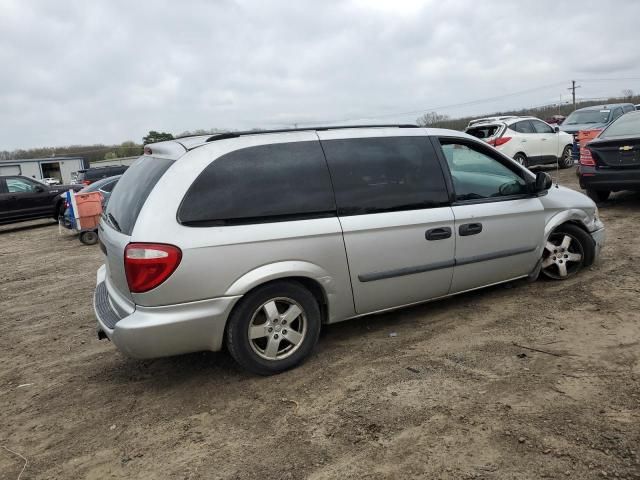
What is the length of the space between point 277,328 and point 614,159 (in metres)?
7.06

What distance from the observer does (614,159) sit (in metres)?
8.13

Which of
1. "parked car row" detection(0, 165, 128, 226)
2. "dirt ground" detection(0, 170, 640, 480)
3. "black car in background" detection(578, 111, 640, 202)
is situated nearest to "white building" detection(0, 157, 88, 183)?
"parked car row" detection(0, 165, 128, 226)

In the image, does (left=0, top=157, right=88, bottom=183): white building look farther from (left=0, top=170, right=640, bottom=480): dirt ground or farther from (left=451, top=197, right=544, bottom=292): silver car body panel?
(left=451, top=197, right=544, bottom=292): silver car body panel

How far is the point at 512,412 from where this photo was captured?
2.94 meters

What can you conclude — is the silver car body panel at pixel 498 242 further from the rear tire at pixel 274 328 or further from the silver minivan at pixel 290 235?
the rear tire at pixel 274 328

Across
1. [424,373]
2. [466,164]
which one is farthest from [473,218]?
[424,373]

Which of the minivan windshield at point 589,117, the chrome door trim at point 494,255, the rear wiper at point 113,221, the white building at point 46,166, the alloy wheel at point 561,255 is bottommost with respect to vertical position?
the alloy wheel at point 561,255

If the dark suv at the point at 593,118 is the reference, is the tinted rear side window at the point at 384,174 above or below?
below

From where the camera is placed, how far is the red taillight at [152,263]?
3.17 metres

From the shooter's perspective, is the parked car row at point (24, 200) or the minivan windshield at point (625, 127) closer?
the minivan windshield at point (625, 127)

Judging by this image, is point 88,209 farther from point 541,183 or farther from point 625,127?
point 625,127

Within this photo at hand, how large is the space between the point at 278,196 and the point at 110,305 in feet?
4.87

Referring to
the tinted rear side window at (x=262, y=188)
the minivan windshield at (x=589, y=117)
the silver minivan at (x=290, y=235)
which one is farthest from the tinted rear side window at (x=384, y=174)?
the minivan windshield at (x=589, y=117)

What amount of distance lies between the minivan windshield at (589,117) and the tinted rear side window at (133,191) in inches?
620
